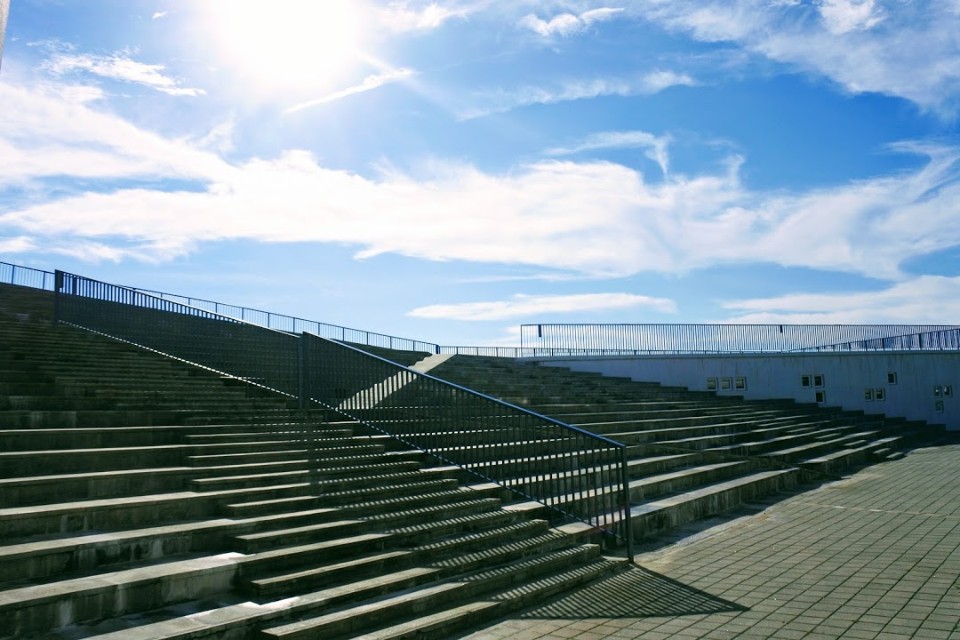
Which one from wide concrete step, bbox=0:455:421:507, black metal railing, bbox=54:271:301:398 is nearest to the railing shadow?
wide concrete step, bbox=0:455:421:507

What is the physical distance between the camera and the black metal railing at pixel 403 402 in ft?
30.4

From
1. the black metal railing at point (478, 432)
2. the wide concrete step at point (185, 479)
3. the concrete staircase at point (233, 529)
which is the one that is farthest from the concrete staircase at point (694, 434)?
the wide concrete step at point (185, 479)

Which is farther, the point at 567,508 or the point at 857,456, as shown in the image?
the point at 857,456

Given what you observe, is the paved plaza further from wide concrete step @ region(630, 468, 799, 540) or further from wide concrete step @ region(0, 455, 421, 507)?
wide concrete step @ region(0, 455, 421, 507)

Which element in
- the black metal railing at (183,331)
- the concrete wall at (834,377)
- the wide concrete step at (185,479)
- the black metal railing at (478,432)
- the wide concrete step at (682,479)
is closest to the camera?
the wide concrete step at (185,479)

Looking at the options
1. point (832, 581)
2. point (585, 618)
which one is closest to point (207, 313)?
point (585, 618)

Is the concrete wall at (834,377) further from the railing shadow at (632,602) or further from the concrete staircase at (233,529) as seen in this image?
the railing shadow at (632,602)

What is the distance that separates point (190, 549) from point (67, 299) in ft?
41.1

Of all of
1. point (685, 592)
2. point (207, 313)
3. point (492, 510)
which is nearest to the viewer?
point (685, 592)

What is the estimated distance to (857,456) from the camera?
18266mm

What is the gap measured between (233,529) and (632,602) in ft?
12.2

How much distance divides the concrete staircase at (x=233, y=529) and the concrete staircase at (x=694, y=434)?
2959 mm

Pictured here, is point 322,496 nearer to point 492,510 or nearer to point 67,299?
point 492,510

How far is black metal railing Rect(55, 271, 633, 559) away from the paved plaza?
1163 mm
